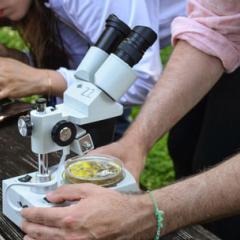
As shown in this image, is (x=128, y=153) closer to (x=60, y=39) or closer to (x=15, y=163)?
(x=15, y=163)

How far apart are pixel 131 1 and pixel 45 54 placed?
0.37 m

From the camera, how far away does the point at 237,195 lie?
1.07 m

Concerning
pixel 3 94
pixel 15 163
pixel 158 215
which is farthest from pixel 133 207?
pixel 3 94

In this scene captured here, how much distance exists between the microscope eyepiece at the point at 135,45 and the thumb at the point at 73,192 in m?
0.26

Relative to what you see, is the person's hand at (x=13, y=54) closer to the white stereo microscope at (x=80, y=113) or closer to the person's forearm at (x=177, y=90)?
the person's forearm at (x=177, y=90)

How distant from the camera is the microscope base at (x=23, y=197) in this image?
107 centimetres

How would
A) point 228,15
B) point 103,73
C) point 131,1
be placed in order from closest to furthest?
point 103,73 → point 228,15 → point 131,1

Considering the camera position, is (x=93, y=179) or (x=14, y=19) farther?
(x=14, y=19)

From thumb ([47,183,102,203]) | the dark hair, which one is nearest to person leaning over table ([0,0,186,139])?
the dark hair

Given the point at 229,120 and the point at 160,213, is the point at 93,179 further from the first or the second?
the point at 229,120

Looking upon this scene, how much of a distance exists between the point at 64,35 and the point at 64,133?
3.17ft

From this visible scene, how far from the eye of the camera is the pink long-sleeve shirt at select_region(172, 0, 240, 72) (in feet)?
4.82

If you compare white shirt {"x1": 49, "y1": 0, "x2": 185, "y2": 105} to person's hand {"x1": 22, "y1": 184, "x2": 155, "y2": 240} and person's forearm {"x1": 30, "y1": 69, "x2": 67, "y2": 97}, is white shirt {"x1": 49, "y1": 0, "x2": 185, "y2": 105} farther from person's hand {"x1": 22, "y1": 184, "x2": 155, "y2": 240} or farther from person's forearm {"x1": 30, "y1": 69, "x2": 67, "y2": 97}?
person's hand {"x1": 22, "y1": 184, "x2": 155, "y2": 240}

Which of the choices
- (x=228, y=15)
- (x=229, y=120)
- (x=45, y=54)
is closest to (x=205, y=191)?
(x=229, y=120)
